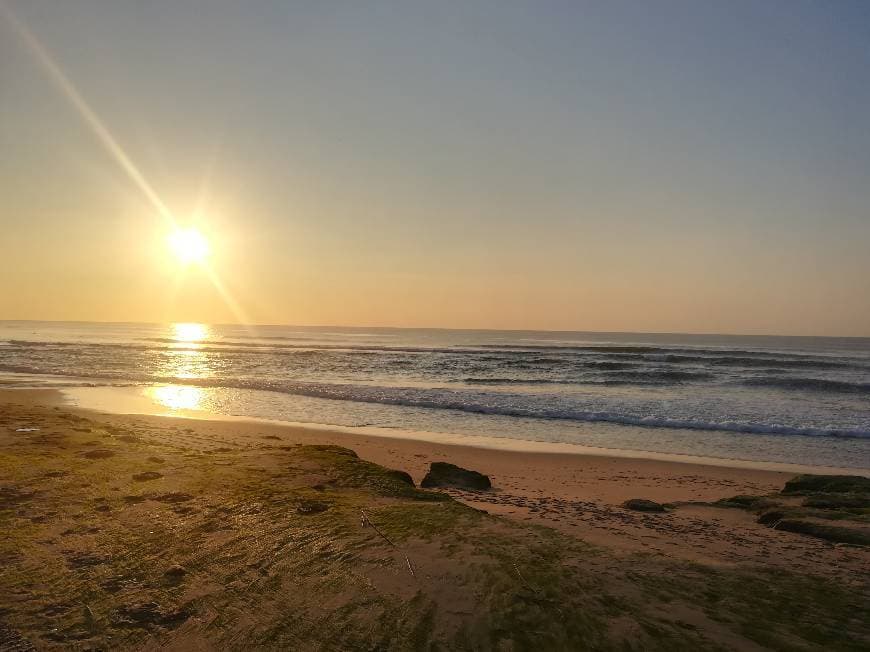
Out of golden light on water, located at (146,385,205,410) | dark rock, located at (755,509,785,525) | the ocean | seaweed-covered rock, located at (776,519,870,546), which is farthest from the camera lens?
golden light on water, located at (146,385,205,410)

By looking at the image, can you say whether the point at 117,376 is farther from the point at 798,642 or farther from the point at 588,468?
the point at 798,642

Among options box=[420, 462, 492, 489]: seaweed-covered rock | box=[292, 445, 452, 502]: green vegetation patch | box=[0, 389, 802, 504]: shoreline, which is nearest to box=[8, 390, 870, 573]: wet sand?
box=[0, 389, 802, 504]: shoreline

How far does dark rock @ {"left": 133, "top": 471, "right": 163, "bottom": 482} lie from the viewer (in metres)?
6.93

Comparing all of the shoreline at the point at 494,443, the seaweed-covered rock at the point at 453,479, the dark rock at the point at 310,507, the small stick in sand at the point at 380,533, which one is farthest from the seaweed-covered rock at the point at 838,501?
the dark rock at the point at 310,507

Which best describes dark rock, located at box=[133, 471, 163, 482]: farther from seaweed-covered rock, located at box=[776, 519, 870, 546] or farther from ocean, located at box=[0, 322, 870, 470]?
ocean, located at box=[0, 322, 870, 470]

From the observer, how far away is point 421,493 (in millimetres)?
7266

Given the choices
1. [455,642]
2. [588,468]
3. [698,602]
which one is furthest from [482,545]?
[588,468]

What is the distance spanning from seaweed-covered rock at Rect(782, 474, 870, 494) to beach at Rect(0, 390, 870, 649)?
7.13 ft

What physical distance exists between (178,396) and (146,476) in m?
18.0

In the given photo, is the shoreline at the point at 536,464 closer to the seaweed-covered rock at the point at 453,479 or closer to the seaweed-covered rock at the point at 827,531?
the seaweed-covered rock at the point at 453,479

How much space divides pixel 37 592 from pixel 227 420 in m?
14.1

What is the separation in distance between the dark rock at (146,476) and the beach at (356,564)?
0.17 ft

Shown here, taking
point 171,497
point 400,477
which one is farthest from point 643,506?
point 171,497

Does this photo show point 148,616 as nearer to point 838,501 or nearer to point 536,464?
point 838,501
